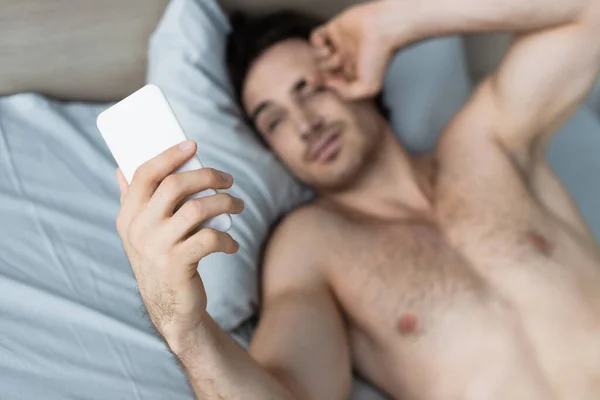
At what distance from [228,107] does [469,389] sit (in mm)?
669

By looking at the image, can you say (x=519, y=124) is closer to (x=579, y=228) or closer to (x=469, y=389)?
(x=579, y=228)

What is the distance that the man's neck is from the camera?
1.08 meters

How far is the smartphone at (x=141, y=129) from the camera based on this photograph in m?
0.61

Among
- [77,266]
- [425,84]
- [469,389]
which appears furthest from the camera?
[425,84]

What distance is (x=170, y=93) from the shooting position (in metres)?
1.09

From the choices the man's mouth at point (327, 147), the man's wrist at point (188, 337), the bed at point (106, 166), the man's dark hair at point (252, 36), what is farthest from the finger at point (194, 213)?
the man's dark hair at point (252, 36)

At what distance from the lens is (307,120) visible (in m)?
1.07

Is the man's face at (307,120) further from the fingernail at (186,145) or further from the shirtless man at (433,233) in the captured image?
the fingernail at (186,145)

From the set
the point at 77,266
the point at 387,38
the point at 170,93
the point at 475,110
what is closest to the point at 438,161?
the point at 475,110

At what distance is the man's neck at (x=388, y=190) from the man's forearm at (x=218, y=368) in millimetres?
485

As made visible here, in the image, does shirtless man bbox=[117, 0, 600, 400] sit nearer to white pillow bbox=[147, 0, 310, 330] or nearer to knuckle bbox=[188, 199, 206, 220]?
white pillow bbox=[147, 0, 310, 330]

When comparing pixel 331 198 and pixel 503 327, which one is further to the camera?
pixel 331 198

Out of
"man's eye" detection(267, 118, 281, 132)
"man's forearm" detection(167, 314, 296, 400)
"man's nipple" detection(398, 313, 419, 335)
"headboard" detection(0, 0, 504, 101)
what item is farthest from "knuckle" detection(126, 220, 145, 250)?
"headboard" detection(0, 0, 504, 101)

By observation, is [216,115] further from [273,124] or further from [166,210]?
[166,210]
